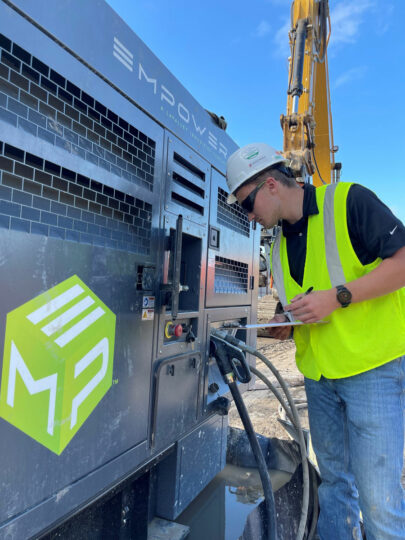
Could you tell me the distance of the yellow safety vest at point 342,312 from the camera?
139 cm

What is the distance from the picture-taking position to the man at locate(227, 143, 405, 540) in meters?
1.34

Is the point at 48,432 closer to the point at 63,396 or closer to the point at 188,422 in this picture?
the point at 63,396

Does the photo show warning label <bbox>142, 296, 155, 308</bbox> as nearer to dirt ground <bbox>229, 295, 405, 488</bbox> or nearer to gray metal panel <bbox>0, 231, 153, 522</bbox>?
gray metal panel <bbox>0, 231, 153, 522</bbox>

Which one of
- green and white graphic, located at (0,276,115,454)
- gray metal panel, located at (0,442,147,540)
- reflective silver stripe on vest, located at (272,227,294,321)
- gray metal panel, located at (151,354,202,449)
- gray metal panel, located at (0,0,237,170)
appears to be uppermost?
gray metal panel, located at (0,0,237,170)

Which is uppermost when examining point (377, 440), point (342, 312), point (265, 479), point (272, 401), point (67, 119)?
point (67, 119)

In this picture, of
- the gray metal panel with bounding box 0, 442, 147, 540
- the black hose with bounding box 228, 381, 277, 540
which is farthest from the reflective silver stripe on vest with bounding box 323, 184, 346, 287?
the gray metal panel with bounding box 0, 442, 147, 540

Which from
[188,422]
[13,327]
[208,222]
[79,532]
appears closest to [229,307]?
[208,222]

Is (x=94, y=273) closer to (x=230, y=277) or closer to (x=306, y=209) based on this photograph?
(x=306, y=209)

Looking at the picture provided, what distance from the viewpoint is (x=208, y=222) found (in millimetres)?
1930

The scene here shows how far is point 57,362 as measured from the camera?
1.03 m

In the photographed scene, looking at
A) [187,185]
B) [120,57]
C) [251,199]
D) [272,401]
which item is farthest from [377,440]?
[272,401]

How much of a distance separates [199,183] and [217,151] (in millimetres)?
337

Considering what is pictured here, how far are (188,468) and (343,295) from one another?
1171mm

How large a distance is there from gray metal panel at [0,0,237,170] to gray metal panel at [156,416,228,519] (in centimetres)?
144
